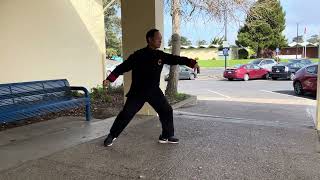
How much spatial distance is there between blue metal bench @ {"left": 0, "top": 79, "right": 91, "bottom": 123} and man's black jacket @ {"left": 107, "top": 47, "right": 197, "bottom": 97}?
5.71 feet

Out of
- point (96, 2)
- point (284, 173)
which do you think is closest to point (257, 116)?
point (284, 173)

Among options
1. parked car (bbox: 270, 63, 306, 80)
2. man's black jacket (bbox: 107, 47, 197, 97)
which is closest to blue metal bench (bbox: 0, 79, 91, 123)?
man's black jacket (bbox: 107, 47, 197, 97)

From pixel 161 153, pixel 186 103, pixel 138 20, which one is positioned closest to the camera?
pixel 161 153

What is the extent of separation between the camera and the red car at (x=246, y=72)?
102ft

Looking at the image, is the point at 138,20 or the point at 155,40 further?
the point at 138,20

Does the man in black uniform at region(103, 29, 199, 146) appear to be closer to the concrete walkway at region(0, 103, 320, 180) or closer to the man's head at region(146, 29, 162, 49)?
the man's head at region(146, 29, 162, 49)

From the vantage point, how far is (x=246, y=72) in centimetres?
3138

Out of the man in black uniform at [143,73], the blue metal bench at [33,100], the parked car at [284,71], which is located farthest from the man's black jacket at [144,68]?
the parked car at [284,71]

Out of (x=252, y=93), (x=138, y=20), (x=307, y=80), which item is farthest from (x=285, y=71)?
(x=138, y=20)

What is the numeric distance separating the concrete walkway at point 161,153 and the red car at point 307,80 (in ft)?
34.2

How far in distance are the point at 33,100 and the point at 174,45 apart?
26.2 feet

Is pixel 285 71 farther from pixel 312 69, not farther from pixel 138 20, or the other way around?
pixel 138 20

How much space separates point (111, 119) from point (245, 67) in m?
24.4

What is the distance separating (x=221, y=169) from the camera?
5.17 m
